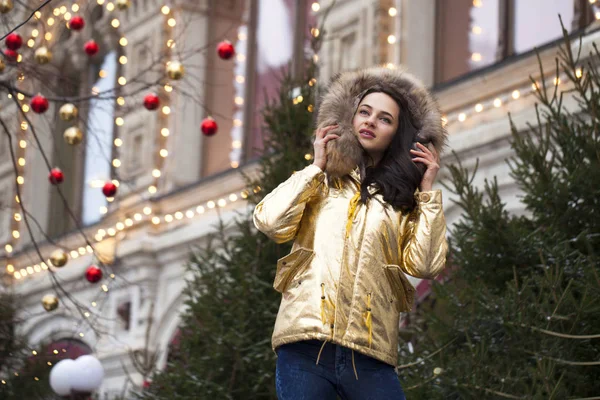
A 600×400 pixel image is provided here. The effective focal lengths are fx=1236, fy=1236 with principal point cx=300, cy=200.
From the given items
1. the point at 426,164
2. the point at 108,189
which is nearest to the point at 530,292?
the point at 426,164

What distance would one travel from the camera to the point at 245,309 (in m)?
6.78

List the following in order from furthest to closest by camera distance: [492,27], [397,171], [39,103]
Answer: [492,27] < [39,103] < [397,171]

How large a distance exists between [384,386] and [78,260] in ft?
40.6

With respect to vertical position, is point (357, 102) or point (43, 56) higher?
point (43, 56)

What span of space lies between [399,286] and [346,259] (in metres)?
0.21

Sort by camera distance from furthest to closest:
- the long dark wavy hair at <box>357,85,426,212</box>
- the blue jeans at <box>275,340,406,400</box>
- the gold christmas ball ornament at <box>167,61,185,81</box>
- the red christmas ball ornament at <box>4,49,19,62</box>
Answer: the gold christmas ball ornament at <box>167,61,185,81</box>
the red christmas ball ornament at <box>4,49,19,62</box>
the long dark wavy hair at <box>357,85,426,212</box>
the blue jeans at <box>275,340,406,400</box>

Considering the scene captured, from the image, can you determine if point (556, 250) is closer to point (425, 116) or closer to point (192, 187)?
point (425, 116)

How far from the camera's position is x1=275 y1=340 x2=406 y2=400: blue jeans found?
375 cm

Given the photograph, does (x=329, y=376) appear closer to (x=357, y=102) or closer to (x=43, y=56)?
(x=357, y=102)

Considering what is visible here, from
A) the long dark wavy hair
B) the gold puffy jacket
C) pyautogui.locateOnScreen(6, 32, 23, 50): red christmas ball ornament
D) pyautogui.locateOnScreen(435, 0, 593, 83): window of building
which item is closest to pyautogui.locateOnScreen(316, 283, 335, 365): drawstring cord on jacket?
the gold puffy jacket

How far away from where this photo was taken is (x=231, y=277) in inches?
279

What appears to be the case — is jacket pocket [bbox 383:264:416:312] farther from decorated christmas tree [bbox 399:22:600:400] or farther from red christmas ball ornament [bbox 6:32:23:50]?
red christmas ball ornament [bbox 6:32:23:50]

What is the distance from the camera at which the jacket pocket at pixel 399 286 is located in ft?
12.8

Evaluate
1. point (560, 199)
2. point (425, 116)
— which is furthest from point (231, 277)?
point (425, 116)
